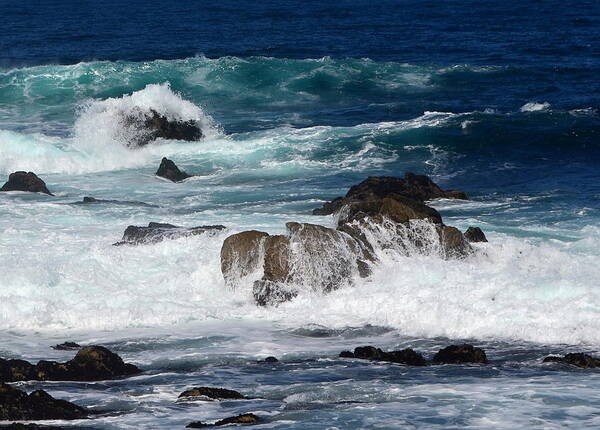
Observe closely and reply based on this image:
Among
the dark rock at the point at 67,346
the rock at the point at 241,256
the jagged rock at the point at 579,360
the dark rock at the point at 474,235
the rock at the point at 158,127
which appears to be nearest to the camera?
the jagged rock at the point at 579,360

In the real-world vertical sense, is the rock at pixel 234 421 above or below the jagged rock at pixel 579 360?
below

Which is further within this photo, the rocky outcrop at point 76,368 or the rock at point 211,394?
the rocky outcrop at point 76,368

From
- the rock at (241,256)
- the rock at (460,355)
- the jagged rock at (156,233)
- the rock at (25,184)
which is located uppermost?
the rock at (25,184)

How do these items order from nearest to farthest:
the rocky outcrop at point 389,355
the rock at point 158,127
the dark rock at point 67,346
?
the rocky outcrop at point 389,355 < the dark rock at point 67,346 < the rock at point 158,127

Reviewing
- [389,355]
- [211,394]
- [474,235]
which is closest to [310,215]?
[474,235]

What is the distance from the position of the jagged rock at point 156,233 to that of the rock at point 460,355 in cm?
778

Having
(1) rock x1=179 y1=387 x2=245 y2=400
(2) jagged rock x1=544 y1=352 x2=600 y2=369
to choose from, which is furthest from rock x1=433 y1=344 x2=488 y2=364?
(1) rock x1=179 y1=387 x2=245 y2=400

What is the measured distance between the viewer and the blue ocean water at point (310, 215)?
16.7 meters

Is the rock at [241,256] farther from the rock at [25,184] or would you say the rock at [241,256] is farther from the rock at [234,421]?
the rock at [25,184]

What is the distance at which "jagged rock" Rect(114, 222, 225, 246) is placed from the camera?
2466 centimetres

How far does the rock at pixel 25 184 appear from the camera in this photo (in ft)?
101

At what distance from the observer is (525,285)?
22.0 m

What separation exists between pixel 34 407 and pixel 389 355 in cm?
576

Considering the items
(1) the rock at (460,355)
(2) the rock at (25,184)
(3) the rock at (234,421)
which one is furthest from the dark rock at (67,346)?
(2) the rock at (25,184)
